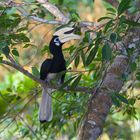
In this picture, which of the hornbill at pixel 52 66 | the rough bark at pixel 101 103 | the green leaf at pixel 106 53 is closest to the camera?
the green leaf at pixel 106 53

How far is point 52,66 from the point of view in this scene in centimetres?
251

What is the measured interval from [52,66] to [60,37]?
26 centimetres

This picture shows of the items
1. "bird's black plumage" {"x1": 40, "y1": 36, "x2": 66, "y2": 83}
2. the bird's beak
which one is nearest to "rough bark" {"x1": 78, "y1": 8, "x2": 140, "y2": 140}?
the bird's beak

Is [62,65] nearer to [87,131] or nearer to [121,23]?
[87,131]

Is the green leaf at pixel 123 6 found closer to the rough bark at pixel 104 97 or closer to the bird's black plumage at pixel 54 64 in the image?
the rough bark at pixel 104 97

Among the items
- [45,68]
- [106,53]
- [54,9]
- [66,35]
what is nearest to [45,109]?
[45,68]

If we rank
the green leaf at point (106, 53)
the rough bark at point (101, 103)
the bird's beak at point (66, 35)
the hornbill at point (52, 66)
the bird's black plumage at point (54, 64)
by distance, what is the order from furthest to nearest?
1. the bird's black plumage at point (54, 64)
2. the hornbill at point (52, 66)
3. the bird's beak at point (66, 35)
4. the rough bark at point (101, 103)
5. the green leaf at point (106, 53)

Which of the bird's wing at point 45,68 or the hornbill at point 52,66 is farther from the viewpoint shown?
the bird's wing at point 45,68

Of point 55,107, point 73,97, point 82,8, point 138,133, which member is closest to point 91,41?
point 73,97

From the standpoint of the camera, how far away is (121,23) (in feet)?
5.32

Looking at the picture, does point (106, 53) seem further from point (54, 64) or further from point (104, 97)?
point (54, 64)

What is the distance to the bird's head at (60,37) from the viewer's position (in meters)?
2.09

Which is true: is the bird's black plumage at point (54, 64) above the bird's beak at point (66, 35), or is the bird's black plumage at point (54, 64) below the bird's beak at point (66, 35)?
below

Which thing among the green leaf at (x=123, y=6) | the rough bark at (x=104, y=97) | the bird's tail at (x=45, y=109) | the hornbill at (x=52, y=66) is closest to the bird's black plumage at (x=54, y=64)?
the hornbill at (x=52, y=66)
